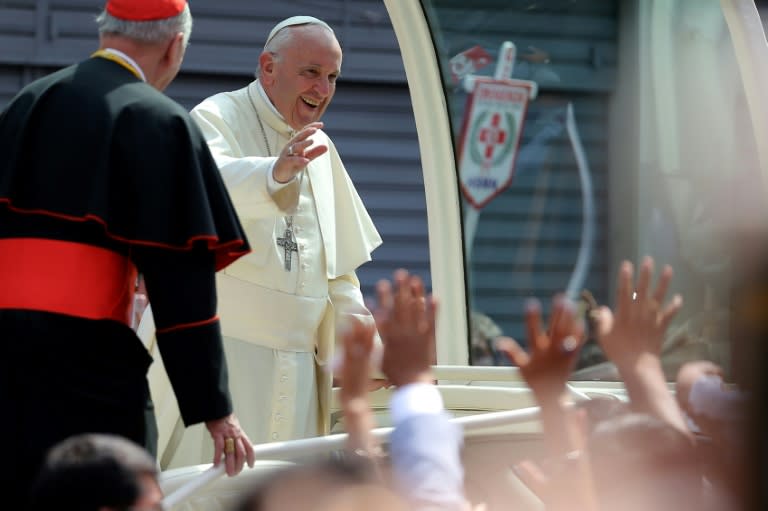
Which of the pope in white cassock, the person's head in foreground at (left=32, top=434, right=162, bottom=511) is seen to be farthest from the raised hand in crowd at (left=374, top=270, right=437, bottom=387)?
the pope in white cassock

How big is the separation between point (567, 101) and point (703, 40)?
0.66 metres

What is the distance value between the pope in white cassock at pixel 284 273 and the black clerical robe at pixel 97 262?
1.08 m

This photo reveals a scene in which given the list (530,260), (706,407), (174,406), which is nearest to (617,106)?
(530,260)

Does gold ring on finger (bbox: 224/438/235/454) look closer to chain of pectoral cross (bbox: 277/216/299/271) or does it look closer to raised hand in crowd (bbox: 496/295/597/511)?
raised hand in crowd (bbox: 496/295/597/511)

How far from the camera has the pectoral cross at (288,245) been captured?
406 centimetres

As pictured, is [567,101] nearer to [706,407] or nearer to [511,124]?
[511,124]

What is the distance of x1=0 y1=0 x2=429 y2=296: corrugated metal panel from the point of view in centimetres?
896

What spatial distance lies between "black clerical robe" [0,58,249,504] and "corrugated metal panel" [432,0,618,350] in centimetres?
171

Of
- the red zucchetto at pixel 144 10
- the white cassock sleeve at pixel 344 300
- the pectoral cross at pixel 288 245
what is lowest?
the white cassock sleeve at pixel 344 300

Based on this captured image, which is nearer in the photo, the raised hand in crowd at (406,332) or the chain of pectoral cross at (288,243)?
the raised hand in crowd at (406,332)

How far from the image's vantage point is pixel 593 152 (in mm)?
4430

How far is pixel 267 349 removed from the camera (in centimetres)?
405

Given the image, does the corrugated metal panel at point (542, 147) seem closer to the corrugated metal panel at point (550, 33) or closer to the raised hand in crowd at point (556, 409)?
the corrugated metal panel at point (550, 33)

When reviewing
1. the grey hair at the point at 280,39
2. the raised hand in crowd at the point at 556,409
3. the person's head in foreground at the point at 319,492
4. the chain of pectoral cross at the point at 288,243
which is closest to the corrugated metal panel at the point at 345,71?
the grey hair at the point at 280,39
